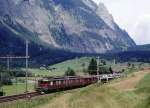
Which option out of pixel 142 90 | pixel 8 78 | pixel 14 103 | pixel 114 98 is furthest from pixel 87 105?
pixel 8 78

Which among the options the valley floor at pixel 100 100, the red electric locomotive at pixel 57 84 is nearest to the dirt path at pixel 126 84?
the valley floor at pixel 100 100

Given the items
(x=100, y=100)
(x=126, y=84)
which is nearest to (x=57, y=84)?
(x=126, y=84)

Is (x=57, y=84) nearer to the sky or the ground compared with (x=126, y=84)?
nearer to the sky

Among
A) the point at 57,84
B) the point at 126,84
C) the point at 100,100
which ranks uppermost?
the point at 57,84

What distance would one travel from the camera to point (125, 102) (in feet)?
203

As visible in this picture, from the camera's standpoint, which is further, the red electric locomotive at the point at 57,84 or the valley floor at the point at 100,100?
the red electric locomotive at the point at 57,84

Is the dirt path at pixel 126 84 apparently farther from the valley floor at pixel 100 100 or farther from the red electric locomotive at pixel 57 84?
the red electric locomotive at pixel 57 84

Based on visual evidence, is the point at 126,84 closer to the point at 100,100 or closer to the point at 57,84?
the point at 57,84

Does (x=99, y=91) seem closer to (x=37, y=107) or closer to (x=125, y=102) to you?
(x=125, y=102)

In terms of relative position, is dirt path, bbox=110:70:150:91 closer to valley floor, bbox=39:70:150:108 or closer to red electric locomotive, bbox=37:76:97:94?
valley floor, bbox=39:70:150:108

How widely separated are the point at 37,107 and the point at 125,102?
497 inches

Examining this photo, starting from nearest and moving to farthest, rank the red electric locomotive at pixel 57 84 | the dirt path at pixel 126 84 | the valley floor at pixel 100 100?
the valley floor at pixel 100 100 → the dirt path at pixel 126 84 → the red electric locomotive at pixel 57 84

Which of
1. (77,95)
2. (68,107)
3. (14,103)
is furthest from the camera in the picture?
(14,103)

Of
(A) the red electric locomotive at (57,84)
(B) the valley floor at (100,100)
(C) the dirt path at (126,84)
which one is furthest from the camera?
(A) the red electric locomotive at (57,84)
